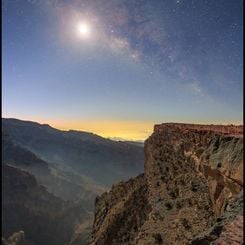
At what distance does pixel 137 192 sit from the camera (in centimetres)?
1566

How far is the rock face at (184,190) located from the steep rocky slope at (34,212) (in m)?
53.4

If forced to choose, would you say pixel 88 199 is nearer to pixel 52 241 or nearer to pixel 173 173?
pixel 52 241

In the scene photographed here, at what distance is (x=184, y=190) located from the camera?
10.4m

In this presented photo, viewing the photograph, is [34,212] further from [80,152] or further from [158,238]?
[80,152]

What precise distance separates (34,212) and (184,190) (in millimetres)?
68264

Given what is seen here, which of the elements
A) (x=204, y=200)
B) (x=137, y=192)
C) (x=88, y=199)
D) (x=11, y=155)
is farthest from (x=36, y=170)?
(x=204, y=200)

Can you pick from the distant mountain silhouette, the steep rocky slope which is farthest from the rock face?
the distant mountain silhouette

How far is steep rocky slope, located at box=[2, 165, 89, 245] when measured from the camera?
6744cm

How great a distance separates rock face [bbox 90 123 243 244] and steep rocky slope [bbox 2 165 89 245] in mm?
53415

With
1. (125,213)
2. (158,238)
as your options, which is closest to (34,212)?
(125,213)

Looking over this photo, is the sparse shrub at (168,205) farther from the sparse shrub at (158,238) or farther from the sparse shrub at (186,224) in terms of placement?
the sparse shrub at (186,224)

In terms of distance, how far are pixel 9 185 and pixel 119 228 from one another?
2612 inches

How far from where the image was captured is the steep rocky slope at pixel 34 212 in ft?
221

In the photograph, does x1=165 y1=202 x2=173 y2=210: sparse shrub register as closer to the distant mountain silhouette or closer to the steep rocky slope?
the steep rocky slope
